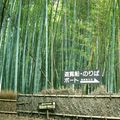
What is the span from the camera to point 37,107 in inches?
284

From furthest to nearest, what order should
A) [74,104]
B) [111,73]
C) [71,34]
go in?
[71,34] → [111,73] → [74,104]

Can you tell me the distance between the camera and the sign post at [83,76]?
21.4 ft

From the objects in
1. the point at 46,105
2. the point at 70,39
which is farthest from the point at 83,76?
the point at 70,39

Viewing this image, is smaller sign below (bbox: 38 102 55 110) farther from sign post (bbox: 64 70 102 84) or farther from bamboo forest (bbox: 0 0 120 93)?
bamboo forest (bbox: 0 0 120 93)

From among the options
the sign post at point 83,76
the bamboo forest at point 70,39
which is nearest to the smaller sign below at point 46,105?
the sign post at point 83,76

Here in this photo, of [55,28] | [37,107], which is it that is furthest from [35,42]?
[37,107]

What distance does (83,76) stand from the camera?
21.9ft

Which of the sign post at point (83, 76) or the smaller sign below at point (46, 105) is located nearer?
the sign post at point (83, 76)

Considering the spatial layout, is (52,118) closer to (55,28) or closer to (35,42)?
(35,42)

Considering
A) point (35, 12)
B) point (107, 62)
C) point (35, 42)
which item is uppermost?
point (35, 12)

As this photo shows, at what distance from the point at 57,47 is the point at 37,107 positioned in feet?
18.1

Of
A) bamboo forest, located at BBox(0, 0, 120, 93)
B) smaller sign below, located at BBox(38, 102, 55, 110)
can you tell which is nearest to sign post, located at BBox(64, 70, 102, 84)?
smaller sign below, located at BBox(38, 102, 55, 110)

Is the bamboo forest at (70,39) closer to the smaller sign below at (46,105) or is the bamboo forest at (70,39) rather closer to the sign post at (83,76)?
the smaller sign below at (46,105)

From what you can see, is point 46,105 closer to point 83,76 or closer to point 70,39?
point 83,76
